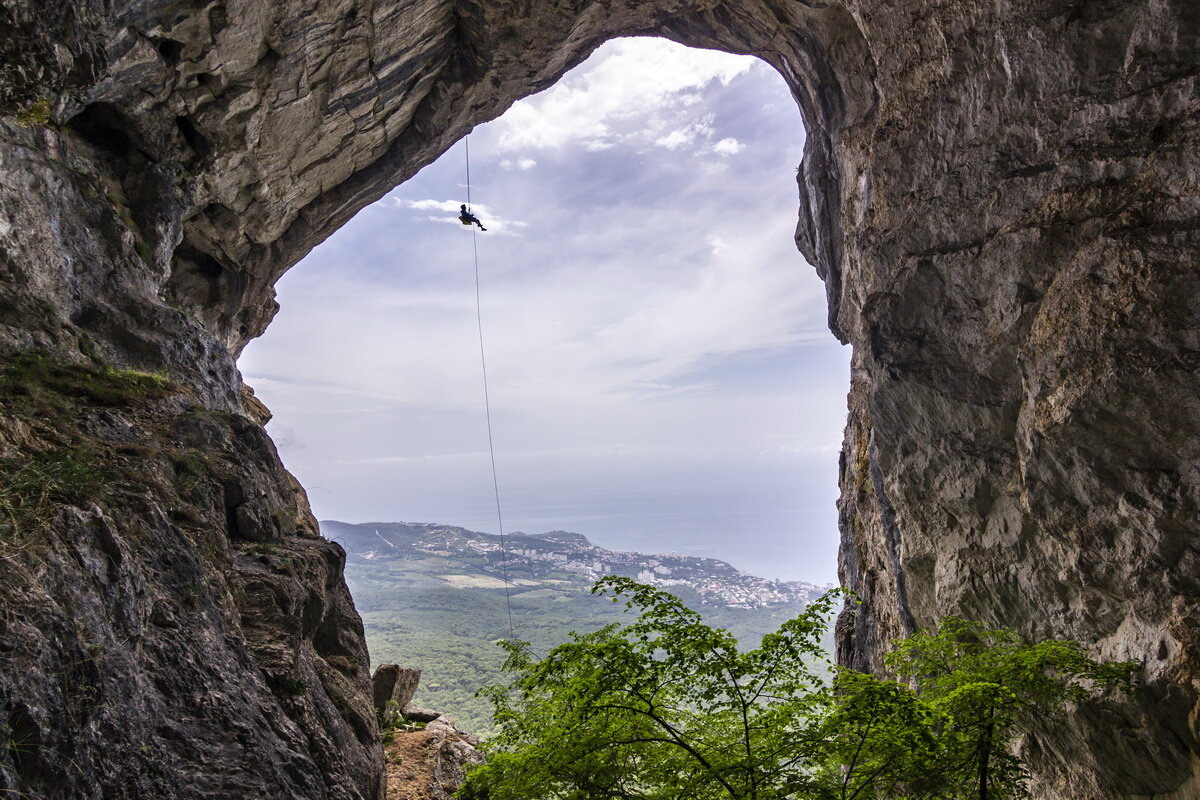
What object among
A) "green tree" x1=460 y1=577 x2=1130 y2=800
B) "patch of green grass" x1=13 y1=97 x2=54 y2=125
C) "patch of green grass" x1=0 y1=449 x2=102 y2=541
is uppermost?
"patch of green grass" x1=13 y1=97 x2=54 y2=125

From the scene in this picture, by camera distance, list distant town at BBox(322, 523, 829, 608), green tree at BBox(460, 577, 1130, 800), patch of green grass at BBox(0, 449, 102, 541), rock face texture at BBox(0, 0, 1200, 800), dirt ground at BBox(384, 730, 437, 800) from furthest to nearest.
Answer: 1. distant town at BBox(322, 523, 829, 608)
2. dirt ground at BBox(384, 730, 437, 800)
3. green tree at BBox(460, 577, 1130, 800)
4. rock face texture at BBox(0, 0, 1200, 800)
5. patch of green grass at BBox(0, 449, 102, 541)

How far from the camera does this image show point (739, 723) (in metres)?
9.21

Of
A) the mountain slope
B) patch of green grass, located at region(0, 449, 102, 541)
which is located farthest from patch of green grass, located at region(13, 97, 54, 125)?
the mountain slope

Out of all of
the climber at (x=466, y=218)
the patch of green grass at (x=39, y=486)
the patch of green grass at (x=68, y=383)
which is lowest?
the patch of green grass at (x=39, y=486)

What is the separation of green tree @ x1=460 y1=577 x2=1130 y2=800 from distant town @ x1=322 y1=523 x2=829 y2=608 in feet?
354

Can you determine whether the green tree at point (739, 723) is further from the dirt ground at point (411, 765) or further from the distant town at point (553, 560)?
the distant town at point (553, 560)

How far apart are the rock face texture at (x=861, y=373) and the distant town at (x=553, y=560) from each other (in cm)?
10450

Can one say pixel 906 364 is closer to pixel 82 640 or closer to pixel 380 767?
pixel 380 767

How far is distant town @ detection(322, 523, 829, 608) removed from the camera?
125694mm

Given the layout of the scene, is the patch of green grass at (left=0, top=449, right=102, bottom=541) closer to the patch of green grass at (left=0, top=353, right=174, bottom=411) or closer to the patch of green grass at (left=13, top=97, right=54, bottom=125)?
the patch of green grass at (left=0, top=353, right=174, bottom=411)

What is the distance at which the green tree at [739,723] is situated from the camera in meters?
7.95

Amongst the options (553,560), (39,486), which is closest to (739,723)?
(39,486)

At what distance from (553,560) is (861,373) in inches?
5498

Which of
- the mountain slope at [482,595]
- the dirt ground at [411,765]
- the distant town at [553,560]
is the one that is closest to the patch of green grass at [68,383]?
the dirt ground at [411,765]
